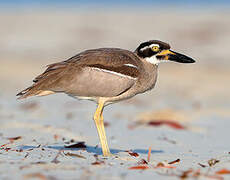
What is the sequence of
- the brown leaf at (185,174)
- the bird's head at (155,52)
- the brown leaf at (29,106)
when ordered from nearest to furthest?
the brown leaf at (185,174)
the bird's head at (155,52)
the brown leaf at (29,106)

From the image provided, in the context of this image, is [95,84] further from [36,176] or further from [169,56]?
[36,176]

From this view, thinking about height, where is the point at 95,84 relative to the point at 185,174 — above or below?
above

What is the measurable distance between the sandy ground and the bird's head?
140cm

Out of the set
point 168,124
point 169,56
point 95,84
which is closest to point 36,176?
point 95,84

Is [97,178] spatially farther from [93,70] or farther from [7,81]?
[7,81]

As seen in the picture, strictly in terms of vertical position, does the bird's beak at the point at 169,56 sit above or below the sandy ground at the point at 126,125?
above

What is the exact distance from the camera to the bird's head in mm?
7059

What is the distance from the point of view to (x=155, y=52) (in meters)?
7.10

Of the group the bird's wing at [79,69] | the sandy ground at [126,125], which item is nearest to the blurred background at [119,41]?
the sandy ground at [126,125]

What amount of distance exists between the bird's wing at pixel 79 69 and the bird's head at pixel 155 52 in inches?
17.4

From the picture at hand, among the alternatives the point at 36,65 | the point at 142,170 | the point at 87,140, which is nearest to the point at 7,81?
the point at 36,65

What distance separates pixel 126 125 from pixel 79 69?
3.68 meters

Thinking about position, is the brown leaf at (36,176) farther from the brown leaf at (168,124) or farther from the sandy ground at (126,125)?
the brown leaf at (168,124)

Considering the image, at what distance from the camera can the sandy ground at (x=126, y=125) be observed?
16.3ft
